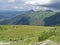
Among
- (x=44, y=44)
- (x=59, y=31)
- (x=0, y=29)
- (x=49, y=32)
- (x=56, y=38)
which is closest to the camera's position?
(x=44, y=44)

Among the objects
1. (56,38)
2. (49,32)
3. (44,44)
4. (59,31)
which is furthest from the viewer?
(49,32)

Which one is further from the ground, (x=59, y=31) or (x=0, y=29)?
(x=59, y=31)

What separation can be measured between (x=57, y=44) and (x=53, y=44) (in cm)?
122

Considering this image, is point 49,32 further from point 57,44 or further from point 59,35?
point 57,44

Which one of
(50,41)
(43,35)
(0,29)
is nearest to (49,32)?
(43,35)

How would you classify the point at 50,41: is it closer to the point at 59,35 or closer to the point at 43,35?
the point at 59,35

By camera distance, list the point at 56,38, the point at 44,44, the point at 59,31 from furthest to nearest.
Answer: the point at 59,31 → the point at 56,38 → the point at 44,44

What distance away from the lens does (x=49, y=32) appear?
54906mm

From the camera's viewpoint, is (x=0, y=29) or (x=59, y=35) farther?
(x=0, y=29)

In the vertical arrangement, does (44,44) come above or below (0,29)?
above

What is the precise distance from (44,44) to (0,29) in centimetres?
15686

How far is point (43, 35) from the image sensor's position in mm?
55625

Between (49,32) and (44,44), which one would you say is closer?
(44,44)

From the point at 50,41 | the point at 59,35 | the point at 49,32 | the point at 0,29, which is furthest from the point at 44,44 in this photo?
the point at 0,29
